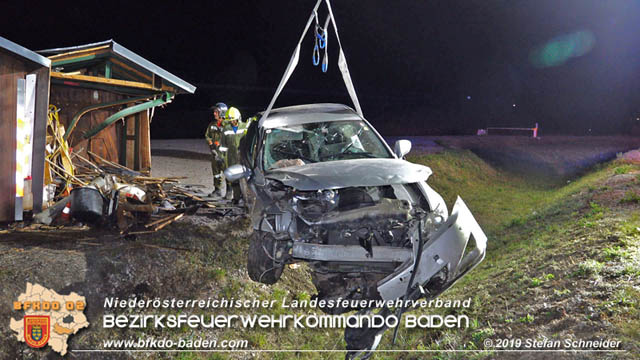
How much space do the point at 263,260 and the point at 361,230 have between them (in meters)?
1.06

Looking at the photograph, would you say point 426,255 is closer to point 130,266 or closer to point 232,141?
point 130,266

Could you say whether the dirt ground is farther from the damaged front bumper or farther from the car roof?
the car roof

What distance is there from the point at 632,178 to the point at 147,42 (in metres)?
32.3

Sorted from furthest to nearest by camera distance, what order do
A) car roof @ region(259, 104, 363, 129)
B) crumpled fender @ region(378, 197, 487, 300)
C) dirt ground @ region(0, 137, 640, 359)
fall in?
car roof @ region(259, 104, 363, 129)
dirt ground @ region(0, 137, 640, 359)
crumpled fender @ region(378, 197, 487, 300)

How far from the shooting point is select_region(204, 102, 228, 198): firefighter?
27.0ft

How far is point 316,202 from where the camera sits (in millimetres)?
4789

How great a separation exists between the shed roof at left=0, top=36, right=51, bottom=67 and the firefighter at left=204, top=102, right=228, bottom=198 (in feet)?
8.48

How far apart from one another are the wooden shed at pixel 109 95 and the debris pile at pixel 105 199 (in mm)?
694

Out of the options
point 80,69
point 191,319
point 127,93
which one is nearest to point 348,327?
point 191,319

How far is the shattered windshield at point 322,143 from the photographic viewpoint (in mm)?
5859

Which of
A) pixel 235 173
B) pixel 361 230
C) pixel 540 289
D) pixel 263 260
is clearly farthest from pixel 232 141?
pixel 540 289

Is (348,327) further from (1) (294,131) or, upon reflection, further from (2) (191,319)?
(1) (294,131)

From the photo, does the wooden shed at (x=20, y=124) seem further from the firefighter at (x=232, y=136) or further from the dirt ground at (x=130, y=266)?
the firefighter at (x=232, y=136)

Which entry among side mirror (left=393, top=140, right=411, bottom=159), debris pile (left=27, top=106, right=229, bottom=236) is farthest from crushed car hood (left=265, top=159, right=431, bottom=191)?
debris pile (left=27, top=106, right=229, bottom=236)
